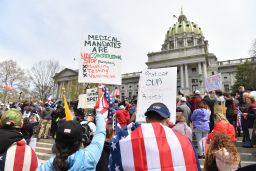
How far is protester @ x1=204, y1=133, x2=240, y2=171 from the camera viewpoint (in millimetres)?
2699

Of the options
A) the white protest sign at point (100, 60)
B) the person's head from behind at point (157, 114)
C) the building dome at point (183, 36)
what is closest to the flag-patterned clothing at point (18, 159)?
the person's head from behind at point (157, 114)

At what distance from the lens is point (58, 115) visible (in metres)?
9.92

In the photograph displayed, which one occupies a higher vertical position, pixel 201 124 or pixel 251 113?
pixel 251 113

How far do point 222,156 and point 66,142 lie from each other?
5.78ft

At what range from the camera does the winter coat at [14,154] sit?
7.72ft

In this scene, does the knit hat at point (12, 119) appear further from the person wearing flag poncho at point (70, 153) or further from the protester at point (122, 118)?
the protester at point (122, 118)

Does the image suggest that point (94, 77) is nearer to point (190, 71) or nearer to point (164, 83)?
point (164, 83)

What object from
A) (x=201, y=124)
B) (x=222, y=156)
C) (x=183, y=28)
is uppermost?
(x=183, y=28)

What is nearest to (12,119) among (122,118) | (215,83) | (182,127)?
(182,127)

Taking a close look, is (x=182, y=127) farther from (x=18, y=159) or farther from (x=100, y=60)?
(x=18, y=159)

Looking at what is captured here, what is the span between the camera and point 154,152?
5.88 feet

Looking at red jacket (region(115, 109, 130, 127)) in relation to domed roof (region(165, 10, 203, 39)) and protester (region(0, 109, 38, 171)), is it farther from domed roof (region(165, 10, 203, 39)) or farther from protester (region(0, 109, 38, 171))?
domed roof (region(165, 10, 203, 39))

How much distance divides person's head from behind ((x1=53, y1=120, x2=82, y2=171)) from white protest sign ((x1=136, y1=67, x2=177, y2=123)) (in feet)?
9.62

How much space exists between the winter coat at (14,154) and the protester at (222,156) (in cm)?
197
